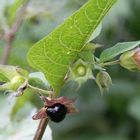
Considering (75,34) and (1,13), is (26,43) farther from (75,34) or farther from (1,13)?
(75,34)

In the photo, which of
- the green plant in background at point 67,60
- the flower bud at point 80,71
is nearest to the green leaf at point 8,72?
the green plant in background at point 67,60

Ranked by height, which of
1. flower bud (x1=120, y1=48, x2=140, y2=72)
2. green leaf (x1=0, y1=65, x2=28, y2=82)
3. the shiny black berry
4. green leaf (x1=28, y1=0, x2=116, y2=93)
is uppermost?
green leaf (x1=28, y1=0, x2=116, y2=93)

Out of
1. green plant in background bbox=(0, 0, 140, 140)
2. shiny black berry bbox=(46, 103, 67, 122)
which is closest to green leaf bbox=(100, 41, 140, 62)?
green plant in background bbox=(0, 0, 140, 140)

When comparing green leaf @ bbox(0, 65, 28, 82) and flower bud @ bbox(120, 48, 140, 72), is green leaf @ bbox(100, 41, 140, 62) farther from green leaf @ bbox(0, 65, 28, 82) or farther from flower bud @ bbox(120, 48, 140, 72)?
green leaf @ bbox(0, 65, 28, 82)

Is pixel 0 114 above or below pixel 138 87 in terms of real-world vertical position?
above

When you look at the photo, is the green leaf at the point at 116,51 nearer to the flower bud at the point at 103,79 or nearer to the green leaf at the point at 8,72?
the flower bud at the point at 103,79

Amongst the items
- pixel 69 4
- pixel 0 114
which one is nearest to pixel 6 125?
pixel 0 114

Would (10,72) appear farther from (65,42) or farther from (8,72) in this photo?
(65,42)
